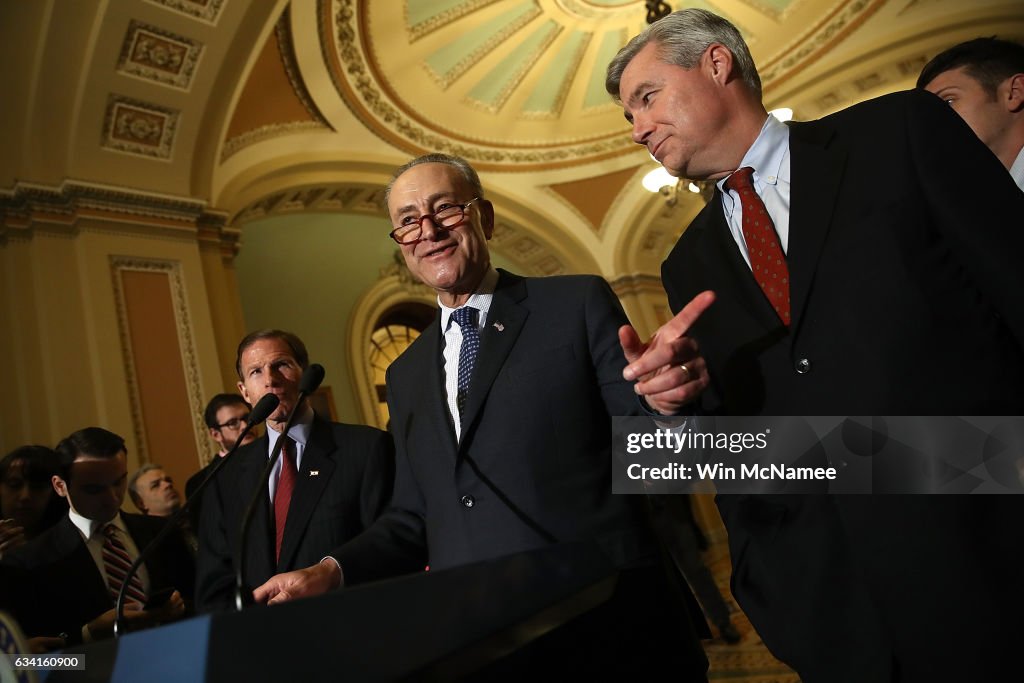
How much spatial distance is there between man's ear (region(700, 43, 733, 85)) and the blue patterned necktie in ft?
2.18

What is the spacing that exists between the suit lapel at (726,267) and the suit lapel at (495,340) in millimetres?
389

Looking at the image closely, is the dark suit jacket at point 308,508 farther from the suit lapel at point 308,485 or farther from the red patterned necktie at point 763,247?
the red patterned necktie at point 763,247

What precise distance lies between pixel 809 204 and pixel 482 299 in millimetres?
687

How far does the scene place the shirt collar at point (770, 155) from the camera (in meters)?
1.21

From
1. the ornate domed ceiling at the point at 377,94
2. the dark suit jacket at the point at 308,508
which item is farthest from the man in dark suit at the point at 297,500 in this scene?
the ornate domed ceiling at the point at 377,94

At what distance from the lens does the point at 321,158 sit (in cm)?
710

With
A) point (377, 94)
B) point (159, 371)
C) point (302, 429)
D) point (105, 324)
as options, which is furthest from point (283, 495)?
point (377, 94)

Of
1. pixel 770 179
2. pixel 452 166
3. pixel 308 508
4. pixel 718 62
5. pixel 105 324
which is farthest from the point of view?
pixel 105 324

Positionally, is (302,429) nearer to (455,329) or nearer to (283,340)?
(283,340)

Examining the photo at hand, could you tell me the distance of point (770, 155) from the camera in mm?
1218

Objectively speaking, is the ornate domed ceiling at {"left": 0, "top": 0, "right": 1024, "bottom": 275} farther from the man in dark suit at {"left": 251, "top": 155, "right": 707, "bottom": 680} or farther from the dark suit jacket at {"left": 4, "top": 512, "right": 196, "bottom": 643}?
the man in dark suit at {"left": 251, "top": 155, "right": 707, "bottom": 680}

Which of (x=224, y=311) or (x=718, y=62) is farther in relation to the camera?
(x=224, y=311)

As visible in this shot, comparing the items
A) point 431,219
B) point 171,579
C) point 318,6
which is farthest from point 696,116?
point 318,6

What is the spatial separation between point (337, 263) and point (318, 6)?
10.1ft
